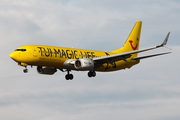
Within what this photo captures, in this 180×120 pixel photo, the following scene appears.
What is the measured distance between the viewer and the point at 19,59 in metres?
52.2

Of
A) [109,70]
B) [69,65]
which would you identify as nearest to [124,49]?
[109,70]

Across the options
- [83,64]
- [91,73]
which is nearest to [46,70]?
[91,73]

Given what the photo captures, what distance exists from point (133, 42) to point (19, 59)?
24.1 meters

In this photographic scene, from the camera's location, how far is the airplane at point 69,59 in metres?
52.4

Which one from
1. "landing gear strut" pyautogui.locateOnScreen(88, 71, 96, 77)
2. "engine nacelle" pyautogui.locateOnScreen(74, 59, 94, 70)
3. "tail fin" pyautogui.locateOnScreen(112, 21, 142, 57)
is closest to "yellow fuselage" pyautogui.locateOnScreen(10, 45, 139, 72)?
"engine nacelle" pyautogui.locateOnScreen(74, 59, 94, 70)

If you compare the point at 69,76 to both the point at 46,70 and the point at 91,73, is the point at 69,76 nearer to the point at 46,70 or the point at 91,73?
the point at 46,70

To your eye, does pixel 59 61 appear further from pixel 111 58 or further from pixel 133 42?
pixel 133 42

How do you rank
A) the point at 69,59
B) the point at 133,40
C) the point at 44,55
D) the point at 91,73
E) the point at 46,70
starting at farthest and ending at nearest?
the point at 133,40
the point at 46,70
the point at 91,73
the point at 69,59
the point at 44,55

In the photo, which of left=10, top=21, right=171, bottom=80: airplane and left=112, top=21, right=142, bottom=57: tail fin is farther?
left=112, top=21, right=142, bottom=57: tail fin

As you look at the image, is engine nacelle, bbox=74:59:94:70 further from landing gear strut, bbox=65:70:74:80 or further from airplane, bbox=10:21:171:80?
landing gear strut, bbox=65:70:74:80

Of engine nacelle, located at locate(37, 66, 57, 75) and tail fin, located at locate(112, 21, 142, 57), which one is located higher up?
tail fin, located at locate(112, 21, 142, 57)

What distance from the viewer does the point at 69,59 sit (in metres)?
55.5

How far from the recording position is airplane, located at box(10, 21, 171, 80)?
5241 centimetres

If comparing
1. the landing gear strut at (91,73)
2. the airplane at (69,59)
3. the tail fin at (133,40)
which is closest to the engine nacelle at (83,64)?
the airplane at (69,59)
